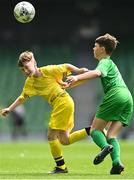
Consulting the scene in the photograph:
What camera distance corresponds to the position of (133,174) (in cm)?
1116

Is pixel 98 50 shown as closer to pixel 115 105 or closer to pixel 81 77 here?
pixel 115 105

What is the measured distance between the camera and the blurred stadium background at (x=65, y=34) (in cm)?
3509

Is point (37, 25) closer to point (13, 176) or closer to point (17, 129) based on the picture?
point (17, 129)

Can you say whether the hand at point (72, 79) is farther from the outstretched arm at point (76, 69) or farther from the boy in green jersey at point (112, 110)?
the outstretched arm at point (76, 69)

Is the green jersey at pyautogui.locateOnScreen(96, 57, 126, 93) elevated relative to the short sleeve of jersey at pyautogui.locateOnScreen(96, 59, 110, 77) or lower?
lower

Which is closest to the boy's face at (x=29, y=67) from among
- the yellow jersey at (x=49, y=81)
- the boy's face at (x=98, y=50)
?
the yellow jersey at (x=49, y=81)

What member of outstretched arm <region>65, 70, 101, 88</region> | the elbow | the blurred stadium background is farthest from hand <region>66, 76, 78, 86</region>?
the blurred stadium background

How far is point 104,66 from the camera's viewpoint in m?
10.9

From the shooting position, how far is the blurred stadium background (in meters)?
35.1

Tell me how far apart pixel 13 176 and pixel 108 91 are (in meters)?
1.86

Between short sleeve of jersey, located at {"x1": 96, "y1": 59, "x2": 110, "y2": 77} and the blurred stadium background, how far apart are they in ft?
77.3

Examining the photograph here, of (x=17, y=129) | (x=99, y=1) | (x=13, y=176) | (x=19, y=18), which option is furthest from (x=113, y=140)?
(x=99, y=1)

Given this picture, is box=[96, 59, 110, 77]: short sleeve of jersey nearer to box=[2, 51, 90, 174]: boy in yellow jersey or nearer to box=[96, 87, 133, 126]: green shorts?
box=[96, 87, 133, 126]: green shorts

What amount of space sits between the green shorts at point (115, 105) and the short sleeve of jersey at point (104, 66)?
0.41m
